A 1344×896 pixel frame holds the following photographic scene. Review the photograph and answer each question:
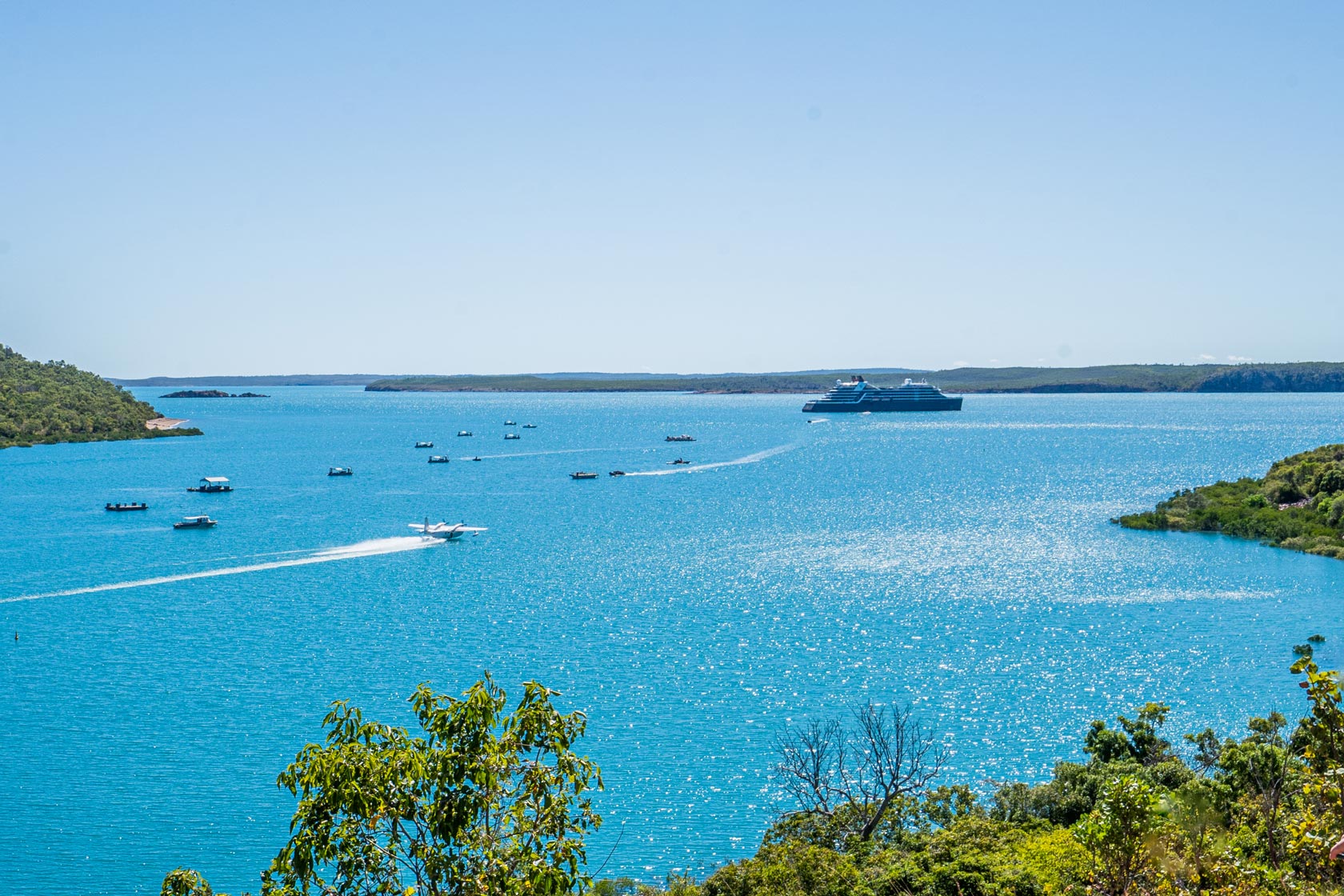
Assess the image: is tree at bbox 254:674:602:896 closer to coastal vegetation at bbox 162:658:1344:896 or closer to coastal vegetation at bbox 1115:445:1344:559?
coastal vegetation at bbox 162:658:1344:896

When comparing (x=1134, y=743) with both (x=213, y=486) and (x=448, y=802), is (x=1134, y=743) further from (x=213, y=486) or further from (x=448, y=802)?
(x=213, y=486)

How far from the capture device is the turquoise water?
30422mm

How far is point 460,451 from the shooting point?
154 metres

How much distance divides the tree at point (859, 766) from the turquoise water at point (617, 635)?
3.97ft

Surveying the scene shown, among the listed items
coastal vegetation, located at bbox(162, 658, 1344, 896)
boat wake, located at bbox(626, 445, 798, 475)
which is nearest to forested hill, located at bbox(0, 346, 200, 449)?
boat wake, located at bbox(626, 445, 798, 475)

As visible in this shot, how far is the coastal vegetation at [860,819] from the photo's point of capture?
10977mm

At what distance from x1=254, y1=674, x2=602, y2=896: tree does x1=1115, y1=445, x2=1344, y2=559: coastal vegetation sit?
2677 inches

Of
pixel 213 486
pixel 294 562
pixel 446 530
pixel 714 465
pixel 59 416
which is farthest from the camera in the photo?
pixel 59 416

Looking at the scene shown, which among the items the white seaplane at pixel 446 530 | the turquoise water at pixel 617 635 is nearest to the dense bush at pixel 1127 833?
the turquoise water at pixel 617 635

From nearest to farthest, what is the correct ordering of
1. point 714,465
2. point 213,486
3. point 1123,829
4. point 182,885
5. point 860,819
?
point 182,885, point 1123,829, point 860,819, point 213,486, point 714,465

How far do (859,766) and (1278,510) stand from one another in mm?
62833

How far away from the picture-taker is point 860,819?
26.2m

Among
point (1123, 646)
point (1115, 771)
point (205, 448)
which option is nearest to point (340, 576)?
point (1123, 646)

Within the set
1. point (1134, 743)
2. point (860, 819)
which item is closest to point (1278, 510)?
point (1134, 743)
